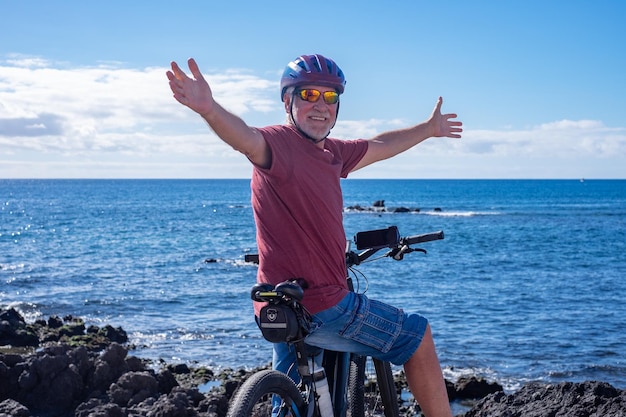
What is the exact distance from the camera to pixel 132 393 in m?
9.89

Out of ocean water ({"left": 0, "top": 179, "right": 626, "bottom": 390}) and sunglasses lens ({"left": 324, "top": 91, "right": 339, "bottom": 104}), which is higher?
sunglasses lens ({"left": 324, "top": 91, "right": 339, "bottom": 104})

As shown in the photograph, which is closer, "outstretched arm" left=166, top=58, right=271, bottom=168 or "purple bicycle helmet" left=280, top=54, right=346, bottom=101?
"outstretched arm" left=166, top=58, right=271, bottom=168

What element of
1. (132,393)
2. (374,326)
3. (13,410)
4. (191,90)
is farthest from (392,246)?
(132,393)

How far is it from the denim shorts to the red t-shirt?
2.8 inches

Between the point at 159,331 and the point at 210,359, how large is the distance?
3.93 meters

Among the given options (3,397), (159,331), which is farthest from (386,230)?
(159,331)

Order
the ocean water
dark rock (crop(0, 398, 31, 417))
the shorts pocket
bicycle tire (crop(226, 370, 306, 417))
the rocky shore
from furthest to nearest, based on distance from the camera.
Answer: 1. the ocean water
2. dark rock (crop(0, 398, 31, 417))
3. the rocky shore
4. the shorts pocket
5. bicycle tire (crop(226, 370, 306, 417))

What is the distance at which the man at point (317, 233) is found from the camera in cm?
413

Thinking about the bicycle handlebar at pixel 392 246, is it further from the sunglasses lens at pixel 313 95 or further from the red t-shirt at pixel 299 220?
the sunglasses lens at pixel 313 95

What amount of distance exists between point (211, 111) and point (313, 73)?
0.77m

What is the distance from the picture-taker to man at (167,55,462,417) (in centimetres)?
413

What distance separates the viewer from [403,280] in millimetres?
28422

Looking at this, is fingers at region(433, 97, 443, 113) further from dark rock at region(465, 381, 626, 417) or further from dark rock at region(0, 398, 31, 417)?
dark rock at region(0, 398, 31, 417)

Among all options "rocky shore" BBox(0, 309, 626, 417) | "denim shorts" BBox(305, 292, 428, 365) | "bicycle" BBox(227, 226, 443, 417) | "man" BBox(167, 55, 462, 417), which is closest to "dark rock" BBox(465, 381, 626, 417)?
"rocky shore" BBox(0, 309, 626, 417)
